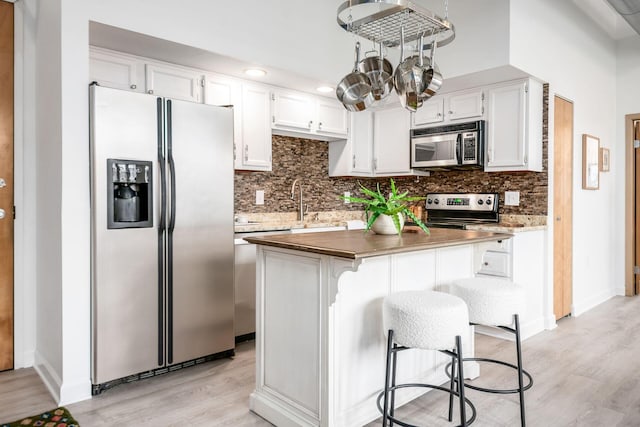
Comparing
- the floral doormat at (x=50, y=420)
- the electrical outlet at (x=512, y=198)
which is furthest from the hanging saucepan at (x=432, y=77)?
the floral doormat at (x=50, y=420)

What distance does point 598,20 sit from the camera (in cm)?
477

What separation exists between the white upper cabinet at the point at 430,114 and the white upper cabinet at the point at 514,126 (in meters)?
0.50

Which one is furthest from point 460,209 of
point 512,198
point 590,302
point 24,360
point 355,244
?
point 24,360

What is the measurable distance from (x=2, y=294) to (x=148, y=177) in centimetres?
138

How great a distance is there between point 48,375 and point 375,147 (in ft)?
12.1

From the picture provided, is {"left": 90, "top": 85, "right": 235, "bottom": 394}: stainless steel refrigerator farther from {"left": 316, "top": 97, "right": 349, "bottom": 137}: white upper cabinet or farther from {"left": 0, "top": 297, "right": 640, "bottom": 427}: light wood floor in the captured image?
{"left": 316, "top": 97, "right": 349, "bottom": 137}: white upper cabinet

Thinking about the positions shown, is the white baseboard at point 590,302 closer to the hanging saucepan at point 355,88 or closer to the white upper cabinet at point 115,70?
the hanging saucepan at point 355,88

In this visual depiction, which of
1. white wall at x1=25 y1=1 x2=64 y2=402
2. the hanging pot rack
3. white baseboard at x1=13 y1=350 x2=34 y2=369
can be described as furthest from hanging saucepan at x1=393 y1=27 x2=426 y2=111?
white baseboard at x1=13 y1=350 x2=34 y2=369

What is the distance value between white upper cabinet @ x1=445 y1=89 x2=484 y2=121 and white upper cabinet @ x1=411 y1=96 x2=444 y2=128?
0.24 ft

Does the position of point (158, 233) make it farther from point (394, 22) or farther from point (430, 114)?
point (430, 114)

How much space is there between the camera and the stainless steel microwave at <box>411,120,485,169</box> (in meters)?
4.15

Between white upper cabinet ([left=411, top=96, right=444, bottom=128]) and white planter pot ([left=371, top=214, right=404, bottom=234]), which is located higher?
white upper cabinet ([left=411, top=96, right=444, bottom=128])

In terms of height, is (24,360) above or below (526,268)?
below

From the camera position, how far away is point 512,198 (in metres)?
4.31
